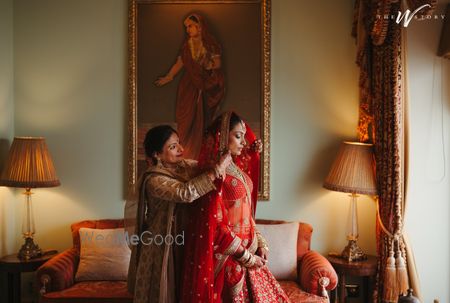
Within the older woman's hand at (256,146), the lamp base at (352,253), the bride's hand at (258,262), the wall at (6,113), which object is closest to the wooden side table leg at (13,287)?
the wall at (6,113)

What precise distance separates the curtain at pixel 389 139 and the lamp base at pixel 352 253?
0.61ft

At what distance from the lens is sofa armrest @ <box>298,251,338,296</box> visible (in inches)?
135

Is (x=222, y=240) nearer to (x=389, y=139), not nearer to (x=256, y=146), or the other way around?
(x=256, y=146)

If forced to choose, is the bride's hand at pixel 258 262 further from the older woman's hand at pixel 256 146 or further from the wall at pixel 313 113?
the wall at pixel 313 113

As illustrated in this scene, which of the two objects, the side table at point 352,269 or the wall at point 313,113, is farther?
the wall at point 313,113

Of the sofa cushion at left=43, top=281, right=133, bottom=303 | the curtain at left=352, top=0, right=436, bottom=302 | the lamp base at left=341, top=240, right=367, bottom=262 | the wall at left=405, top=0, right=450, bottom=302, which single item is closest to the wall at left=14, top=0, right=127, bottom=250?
the sofa cushion at left=43, top=281, right=133, bottom=303

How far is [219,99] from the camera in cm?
414

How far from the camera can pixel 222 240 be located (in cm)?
261

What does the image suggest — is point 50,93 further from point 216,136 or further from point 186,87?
point 216,136

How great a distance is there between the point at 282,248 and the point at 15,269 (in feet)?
6.42

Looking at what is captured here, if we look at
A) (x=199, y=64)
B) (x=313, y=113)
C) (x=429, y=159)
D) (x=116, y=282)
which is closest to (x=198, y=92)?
(x=199, y=64)

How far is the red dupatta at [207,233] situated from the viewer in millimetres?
2561

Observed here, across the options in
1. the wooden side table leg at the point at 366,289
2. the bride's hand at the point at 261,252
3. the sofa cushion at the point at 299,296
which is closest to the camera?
the bride's hand at the point at 261,252

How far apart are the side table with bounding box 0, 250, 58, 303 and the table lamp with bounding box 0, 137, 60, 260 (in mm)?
74
